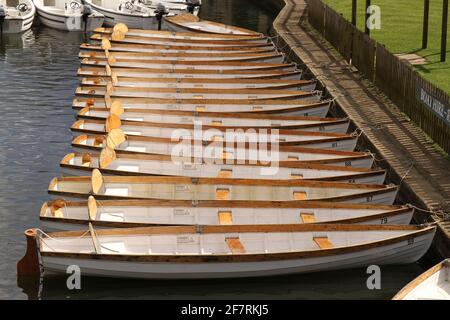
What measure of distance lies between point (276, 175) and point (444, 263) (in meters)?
9.17

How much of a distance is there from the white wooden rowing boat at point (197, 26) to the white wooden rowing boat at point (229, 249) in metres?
28.1

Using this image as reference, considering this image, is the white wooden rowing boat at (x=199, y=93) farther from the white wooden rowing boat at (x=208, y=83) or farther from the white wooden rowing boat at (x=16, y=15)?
the white wooden rowing boat at (x=16, y=15)

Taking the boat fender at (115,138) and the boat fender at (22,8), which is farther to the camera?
the boat fender at (22,8)

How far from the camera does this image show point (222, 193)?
89.6ft

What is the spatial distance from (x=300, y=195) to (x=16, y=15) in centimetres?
3653

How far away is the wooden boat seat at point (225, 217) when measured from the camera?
25.5 meters

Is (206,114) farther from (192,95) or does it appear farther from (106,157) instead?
(106,157)

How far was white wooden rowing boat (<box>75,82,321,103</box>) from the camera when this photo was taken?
3781cm

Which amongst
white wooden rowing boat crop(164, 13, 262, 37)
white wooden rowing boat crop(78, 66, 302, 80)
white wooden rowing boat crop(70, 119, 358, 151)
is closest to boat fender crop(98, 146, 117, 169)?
white wooden rowing boat crop(70, 119, 358, 151)

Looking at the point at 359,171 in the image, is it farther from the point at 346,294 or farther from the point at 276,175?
the point at 346,294

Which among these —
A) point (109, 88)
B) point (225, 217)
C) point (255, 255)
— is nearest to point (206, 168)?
point (225, 217)

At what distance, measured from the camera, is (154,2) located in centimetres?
6394

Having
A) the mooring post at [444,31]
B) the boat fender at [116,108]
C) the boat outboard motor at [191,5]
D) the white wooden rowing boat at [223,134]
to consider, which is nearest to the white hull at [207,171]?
the white wooden rowing boat at [223,134]

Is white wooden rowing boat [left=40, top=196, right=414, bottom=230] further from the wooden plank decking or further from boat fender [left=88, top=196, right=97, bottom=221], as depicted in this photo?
the wooden plank decking
